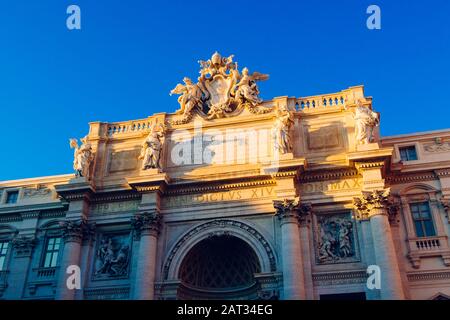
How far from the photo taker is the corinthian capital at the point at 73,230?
2808 centimetres

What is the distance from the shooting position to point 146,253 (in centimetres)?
2652

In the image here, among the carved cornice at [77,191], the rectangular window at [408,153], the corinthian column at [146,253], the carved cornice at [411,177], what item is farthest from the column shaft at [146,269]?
the rectangular window at [408,153]

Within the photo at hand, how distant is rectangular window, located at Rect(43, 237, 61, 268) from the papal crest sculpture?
402 inches

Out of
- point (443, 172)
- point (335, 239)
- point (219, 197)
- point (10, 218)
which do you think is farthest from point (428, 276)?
point (10, 218)

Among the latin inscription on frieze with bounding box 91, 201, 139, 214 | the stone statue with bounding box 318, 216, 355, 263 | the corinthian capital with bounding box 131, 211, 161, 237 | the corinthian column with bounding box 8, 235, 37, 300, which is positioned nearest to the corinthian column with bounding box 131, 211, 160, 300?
the corinthian capital with bounding box 131, 211, 161, 237

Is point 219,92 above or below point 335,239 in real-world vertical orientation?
above

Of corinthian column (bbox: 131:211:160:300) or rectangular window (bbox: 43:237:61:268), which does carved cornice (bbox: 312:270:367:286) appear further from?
rectangular window (bbox: 43:237:61:268)

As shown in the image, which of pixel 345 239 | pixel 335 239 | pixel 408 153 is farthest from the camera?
pixel 408 153

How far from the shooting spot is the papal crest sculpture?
3028cm

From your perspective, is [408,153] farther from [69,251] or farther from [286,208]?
[69,251]

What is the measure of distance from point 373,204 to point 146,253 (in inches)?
455

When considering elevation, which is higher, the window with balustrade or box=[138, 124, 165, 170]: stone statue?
box=[138, 124, 165, 170]: stone statue

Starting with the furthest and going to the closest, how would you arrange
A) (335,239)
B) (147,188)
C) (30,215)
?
(30,215), (147,188), (335,239)
